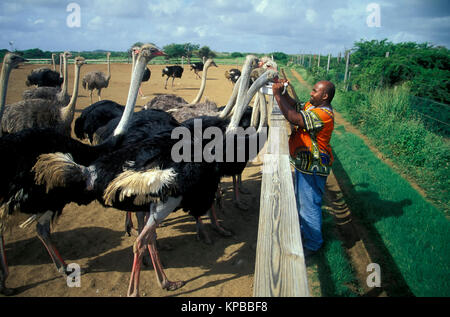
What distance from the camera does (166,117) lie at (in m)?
4.48

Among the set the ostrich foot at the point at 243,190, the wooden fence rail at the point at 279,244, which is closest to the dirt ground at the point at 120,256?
the ostrich foot at the point at 243,190

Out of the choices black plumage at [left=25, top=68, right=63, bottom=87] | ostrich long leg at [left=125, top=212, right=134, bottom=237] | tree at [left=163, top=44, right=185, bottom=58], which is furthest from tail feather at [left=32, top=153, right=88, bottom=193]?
tree at [left=163, top=44, right=185, bottom=58]

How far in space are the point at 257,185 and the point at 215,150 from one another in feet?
8.55

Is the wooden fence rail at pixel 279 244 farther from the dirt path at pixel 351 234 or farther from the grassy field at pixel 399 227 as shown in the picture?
the dirt path at pixel 351 234

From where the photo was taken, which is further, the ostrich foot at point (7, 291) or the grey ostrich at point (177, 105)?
the grey ostrich at point (177, 105)

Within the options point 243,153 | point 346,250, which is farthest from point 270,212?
point 346,250

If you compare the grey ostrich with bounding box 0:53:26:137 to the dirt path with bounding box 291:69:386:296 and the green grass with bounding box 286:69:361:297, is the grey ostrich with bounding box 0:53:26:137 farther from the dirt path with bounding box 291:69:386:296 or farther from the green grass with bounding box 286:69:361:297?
the dirt path with bounding box 291:69:386:296

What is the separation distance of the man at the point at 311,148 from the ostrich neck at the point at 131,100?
75.2 inches

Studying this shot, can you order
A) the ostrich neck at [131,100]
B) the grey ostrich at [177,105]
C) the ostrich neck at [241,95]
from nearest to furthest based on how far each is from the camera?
1. the ostrich neck at [241,95]
2. the ostrich neck at [131,100]
3. the grey ostrich at [177,105]

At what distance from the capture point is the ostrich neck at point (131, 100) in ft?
11.8

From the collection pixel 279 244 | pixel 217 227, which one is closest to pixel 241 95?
pixel 217 227

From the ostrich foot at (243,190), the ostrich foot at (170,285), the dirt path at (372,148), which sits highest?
the dirt path at (372,148)

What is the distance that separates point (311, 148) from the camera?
2969 mm
